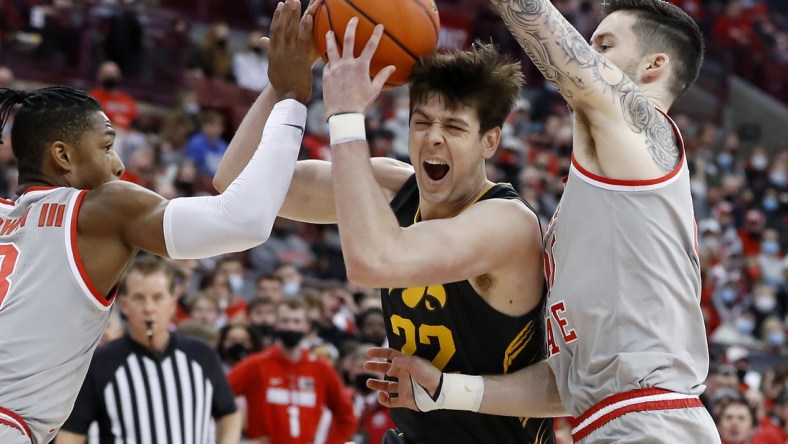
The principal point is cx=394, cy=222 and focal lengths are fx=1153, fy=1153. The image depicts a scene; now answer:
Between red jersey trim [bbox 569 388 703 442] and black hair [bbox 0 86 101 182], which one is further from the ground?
black hair [bbox 0 86 101 182]

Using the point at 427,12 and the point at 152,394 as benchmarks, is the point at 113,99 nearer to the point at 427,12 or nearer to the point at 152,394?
the point at 152,394

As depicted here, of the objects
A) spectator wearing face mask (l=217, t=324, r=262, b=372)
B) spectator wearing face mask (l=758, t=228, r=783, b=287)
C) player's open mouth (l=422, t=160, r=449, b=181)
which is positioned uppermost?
player's open mouth (l=422, t=160, r=449, b=181)

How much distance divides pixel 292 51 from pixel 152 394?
2.74 m

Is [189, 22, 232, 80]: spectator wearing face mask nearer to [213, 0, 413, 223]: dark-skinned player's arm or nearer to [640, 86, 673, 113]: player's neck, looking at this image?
[213, 0, 413, 223]: dark-skinned player's arm

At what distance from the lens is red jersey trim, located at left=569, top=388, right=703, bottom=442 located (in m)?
3.70

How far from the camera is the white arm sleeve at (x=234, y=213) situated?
12.4ft

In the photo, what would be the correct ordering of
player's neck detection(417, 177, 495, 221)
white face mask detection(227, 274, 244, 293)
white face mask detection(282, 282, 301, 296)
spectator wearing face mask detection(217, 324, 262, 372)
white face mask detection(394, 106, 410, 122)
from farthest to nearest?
white face mask detection(394, 106, 410, 122)
white face mask detection(282, 282, 301, 296)
white face mask detection(227, 274, 244, 293)
spectator wearing face mask detection(217, 324, 262, 372)
player's neck detection(417, 177, 495, 221)

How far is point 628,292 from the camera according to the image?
3766 mm

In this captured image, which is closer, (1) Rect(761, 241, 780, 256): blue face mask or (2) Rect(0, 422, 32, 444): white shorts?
(2) Rect(0, 422, 32, 444): white shorts

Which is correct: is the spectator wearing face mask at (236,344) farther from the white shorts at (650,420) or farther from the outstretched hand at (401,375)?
the white shorts at (650,420)

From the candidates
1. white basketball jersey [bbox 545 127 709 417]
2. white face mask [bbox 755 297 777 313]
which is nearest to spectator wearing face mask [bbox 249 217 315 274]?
white face mask [bbox 755 297 777 313]

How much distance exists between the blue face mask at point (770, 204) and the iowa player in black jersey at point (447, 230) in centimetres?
1599

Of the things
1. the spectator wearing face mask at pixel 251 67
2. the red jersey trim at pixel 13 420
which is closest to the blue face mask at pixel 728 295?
the spectator wearing face mask at pixel 251 67

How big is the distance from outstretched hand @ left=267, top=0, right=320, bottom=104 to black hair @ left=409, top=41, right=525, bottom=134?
1.27 feet
